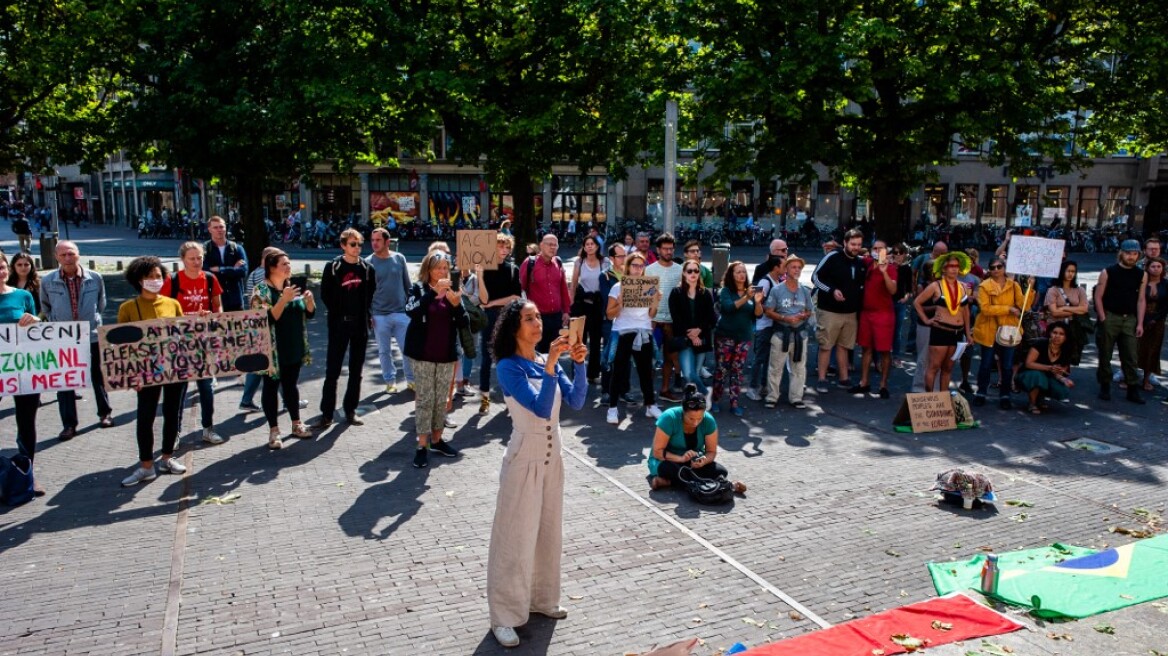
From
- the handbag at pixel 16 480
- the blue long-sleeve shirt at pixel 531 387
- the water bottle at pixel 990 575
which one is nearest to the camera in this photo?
the blue long-sleeve shirt at pixel 531 387

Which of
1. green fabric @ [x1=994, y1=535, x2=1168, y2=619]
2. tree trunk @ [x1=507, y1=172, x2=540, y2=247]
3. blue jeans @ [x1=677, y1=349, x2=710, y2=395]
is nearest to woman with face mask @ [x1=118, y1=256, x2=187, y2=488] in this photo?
blue jeans @ [x1=677, y1=349, x2=710, y2=395]

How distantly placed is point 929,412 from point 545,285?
4.64 m

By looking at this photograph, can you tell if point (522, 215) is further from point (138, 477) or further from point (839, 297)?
point (138, 477)

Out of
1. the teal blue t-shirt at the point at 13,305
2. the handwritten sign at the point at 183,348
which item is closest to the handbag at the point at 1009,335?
the handwritten sign at the point at 183,348

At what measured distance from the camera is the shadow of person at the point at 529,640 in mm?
4984

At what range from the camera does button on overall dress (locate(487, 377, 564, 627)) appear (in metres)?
4.99

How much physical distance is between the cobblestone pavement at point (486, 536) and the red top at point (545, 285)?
1526mm

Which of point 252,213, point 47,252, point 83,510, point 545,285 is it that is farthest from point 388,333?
point 47,252

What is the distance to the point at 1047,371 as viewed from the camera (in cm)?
1069

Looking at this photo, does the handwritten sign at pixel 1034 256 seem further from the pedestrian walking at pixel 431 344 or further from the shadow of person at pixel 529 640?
the shadow of person at pixel 529 640

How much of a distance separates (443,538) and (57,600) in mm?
2513

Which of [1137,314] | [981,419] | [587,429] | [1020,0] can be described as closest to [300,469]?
[587,429]

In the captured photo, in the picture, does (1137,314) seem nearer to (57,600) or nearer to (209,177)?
(57,600)

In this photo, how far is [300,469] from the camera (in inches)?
319
